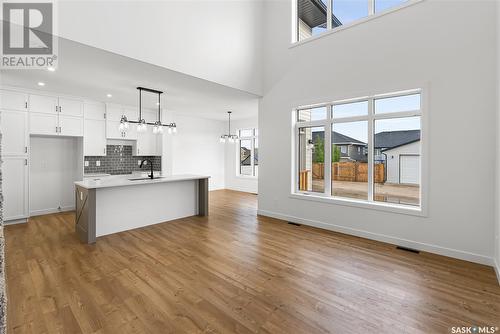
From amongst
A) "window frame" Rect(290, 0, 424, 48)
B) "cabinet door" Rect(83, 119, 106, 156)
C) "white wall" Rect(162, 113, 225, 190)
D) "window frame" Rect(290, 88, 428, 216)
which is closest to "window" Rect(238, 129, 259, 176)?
"white wall" Rect(162, 113, 225, 190)

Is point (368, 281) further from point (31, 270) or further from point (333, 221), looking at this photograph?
point (31, 270)

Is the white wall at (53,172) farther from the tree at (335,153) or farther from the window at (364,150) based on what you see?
the tree at (335,153)

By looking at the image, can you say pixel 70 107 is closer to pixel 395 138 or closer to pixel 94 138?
pixel 94 138

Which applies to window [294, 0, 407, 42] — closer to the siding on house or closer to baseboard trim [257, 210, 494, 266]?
the siding on house

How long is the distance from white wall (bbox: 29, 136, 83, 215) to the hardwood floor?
1.66m

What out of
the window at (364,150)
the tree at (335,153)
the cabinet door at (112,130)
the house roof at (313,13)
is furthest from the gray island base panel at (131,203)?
the house roof at (313,13)

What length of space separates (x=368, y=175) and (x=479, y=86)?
1929 mm

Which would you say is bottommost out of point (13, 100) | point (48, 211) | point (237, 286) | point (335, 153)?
point (237, 286)

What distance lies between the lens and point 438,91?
3615 mm

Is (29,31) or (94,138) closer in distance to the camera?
(29,31)

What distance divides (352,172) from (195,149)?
599cm

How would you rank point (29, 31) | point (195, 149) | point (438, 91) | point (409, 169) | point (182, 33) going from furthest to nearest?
point (195, 149)
point (182, 33)
point (409, 169)
point (438, 91)
point (29, 31)

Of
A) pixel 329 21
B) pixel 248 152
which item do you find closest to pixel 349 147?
pixel 329 21

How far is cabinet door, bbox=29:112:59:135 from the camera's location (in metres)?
5.25
